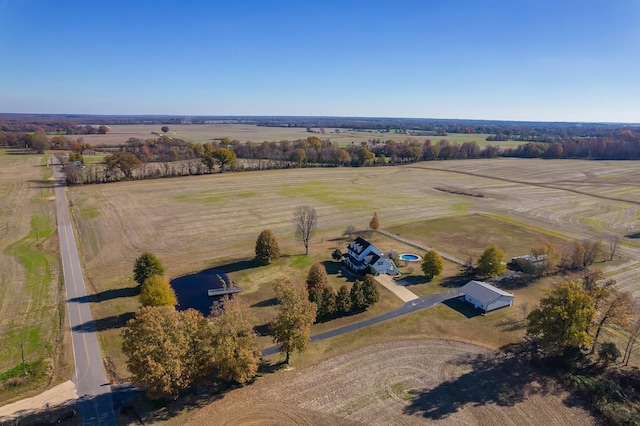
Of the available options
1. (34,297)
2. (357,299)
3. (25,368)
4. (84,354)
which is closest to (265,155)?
(34,297)

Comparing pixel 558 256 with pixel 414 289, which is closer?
pixel 414 289

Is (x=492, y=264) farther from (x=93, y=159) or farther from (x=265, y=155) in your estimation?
(x=93, y=159)

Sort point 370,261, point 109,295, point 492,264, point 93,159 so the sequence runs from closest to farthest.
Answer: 1. point 109,295
2. point 492,264
3. point 370,261
4. point 93,159

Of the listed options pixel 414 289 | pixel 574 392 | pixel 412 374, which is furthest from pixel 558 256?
pixel 412 374

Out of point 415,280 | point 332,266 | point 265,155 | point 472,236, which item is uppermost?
point 265,155

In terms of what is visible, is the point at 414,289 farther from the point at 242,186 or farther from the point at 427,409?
the point at 242,186

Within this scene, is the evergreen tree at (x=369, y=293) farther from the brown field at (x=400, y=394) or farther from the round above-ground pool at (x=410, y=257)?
the round above-ground pool at (x=410, y=257)
